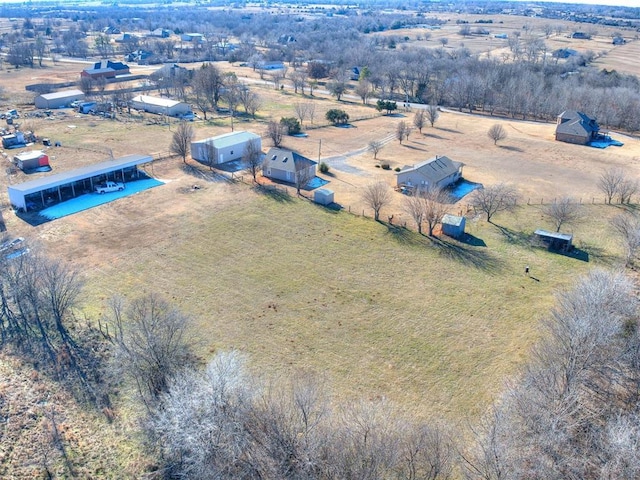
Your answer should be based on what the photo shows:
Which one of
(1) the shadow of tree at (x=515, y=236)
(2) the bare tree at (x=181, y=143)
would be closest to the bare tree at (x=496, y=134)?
(1) the shadow of tree at (x=515, y=236)

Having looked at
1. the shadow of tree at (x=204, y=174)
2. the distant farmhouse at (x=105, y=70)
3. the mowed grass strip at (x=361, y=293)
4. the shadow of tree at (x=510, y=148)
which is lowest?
the mowed grass strip at (x=361, y=293)

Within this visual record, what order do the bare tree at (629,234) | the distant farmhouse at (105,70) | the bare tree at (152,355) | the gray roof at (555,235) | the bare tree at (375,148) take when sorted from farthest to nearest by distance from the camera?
1. the distant farmhouse at (105,70)
2. the bare tree at (375,148)
3. the gray roof at (555,235)
4. the bare tree at (629,234)
5. the bare tree at (152,355)

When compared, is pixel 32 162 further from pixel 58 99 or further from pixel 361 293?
pixel 361 293

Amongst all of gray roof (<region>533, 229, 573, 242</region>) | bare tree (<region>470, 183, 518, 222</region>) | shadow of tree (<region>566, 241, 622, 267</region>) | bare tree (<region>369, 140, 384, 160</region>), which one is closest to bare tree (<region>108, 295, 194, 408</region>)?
gray roof (<region>533, 229, 573, 242</region>)

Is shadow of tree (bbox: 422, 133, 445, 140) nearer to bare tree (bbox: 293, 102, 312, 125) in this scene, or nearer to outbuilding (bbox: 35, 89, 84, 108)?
bare tree (bbox: 293, 102, 312, 125)

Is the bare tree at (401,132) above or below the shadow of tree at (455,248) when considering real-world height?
above

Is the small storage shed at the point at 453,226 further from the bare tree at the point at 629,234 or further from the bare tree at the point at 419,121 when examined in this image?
the bare tree at the point at 419,121
